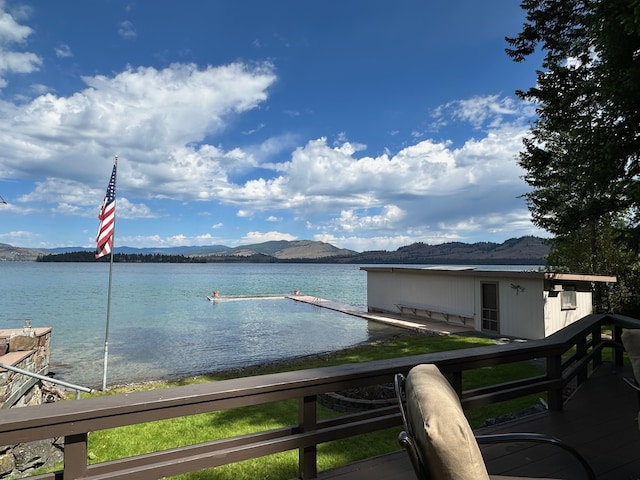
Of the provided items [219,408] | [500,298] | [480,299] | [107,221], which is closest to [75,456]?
[219,408]

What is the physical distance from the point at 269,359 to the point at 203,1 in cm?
1073

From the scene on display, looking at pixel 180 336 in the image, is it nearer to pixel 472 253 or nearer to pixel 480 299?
pixel 480 299

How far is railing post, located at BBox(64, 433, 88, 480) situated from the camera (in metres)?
1.41

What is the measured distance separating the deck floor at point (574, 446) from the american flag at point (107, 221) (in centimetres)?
871

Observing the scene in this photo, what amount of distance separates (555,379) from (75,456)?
3.43 metres

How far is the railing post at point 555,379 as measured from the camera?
3.18 metres

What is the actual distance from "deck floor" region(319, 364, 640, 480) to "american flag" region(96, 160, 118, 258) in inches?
343

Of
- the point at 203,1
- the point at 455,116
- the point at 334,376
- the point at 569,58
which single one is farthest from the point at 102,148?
the point at 334,376

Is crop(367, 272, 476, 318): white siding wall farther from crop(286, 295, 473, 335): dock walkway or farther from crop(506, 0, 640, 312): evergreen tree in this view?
crop(506, 0, 640, 312): evergreen tree

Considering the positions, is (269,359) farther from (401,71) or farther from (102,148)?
(102,148)

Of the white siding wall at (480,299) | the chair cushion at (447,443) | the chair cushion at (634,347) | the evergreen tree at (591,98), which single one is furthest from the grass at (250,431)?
the white siding wall at (480,299)

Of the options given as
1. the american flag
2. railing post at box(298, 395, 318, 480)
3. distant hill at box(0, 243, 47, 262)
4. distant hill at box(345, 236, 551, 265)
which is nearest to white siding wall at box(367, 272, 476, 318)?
the american flag

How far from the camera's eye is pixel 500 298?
47.9ft

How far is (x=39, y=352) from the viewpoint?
9750 mm
